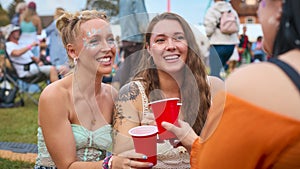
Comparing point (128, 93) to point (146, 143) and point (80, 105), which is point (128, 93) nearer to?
point (80, 105)

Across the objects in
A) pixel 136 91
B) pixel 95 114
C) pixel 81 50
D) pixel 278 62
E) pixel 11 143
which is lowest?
pixel 11 143

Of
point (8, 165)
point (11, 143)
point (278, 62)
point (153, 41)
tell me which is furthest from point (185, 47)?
point (11, 143)

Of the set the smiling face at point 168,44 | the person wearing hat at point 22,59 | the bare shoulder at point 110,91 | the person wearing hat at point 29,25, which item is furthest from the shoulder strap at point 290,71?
the person wearing hat at point 29,25

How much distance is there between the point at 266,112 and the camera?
946 mm

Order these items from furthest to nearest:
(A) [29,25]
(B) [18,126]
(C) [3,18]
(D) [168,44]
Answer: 1. (C) [3,18]
2. (A) [29,25]
3. (B) [18,126]
4. (D) [168,44]

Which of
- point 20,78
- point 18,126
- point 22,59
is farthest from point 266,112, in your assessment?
point 22,59

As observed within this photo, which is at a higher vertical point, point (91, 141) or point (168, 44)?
point (168, 44)

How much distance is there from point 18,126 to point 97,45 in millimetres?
4073

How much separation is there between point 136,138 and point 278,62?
0.83m

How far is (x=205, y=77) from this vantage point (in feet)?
6.77

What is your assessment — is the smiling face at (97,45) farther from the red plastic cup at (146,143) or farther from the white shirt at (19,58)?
the white shirt at (19,58)

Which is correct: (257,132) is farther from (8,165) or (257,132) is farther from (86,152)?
(8,165)

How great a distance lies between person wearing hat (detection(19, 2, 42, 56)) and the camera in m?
8.23

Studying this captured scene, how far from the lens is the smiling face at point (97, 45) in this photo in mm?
2025
